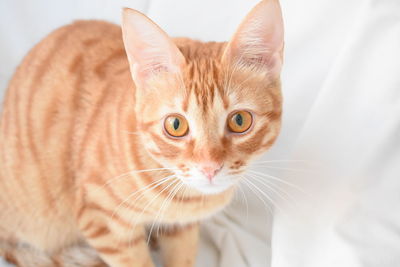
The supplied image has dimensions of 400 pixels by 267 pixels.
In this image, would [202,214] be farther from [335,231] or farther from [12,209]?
[12,209]

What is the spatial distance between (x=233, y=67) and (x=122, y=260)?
2.21 ft

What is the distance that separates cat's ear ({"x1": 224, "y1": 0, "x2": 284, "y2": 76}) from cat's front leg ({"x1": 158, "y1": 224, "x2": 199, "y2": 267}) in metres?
0.62

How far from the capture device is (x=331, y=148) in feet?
4.79

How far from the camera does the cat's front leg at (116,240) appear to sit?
1.44m

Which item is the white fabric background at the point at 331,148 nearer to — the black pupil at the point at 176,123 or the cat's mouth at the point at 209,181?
the cat's mouth at the point at 209,181

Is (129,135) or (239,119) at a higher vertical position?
(239,119)

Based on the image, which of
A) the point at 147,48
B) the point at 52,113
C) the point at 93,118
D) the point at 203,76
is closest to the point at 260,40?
the point at 203,76

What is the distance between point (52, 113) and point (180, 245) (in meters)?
0.59

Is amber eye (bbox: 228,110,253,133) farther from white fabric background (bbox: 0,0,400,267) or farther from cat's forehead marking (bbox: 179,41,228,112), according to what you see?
white fabric background (bbox: 0,0,400,267)

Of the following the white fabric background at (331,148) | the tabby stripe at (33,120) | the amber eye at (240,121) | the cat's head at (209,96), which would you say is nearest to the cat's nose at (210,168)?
the cat's head at (209,96)

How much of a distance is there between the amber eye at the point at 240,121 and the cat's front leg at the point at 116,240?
0.44m

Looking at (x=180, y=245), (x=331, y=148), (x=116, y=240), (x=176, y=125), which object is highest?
(x=176, y=125)

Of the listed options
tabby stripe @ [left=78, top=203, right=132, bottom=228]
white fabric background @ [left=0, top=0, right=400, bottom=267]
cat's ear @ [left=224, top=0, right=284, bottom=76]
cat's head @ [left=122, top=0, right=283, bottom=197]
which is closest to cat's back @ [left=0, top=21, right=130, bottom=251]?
tabby stripe @ [left=78, top=203, right=132, bottom=228]

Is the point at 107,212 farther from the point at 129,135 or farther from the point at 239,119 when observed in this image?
the point at 239,119
